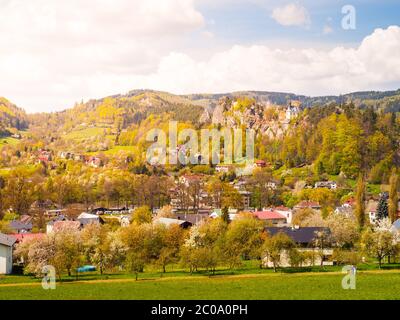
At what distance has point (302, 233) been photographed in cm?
3159

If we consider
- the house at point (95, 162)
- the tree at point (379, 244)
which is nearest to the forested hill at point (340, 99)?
the house at point (95, 162)

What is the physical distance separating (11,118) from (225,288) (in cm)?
13766

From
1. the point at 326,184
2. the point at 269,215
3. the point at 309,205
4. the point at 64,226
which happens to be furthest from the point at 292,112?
the point at 64,226

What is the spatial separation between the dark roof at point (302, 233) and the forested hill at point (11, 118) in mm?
100766

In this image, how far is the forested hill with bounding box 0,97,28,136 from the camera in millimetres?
132375

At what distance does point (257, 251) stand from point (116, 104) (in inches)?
4940

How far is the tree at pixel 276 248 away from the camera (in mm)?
24909

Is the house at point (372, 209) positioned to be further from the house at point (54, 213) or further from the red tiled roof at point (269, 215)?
the house at point (54, 213)

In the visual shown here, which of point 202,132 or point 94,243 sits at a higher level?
point 202,132

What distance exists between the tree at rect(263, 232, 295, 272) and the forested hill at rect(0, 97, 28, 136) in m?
106

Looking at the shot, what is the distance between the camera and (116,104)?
149 meters
